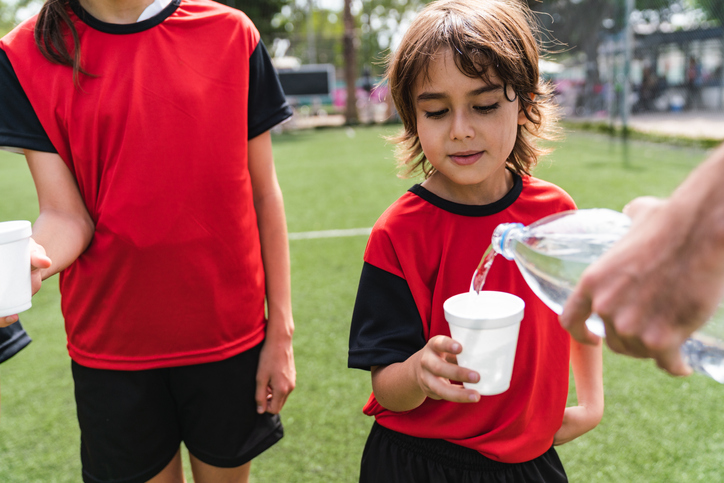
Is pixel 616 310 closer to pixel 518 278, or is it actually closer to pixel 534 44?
pixel 518 278

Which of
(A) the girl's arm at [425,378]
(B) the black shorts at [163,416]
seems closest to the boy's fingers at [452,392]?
(A) the girl's arm at [425,378]

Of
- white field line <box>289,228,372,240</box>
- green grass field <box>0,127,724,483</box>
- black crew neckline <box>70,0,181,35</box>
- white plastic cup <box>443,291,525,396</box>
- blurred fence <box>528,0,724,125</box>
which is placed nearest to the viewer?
white plastic cup <box>443,291,525,396</box>

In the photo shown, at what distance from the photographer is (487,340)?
1080 millimetres

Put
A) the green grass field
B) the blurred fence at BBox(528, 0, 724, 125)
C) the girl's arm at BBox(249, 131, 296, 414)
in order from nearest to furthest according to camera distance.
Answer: the girl's arm at BBox(249, 131, 296, 414) → the green grass field → the blurred fence at BBox(528, 0, 724, 125)

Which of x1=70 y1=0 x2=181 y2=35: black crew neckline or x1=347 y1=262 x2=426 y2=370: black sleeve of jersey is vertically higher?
x1=70 y1=0 x2=181 y2=35: black crew neckline

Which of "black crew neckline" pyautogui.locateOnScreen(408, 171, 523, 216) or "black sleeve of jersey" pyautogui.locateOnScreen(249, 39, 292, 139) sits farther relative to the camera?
"black sleeve of jersey" pyautogui.locateOnScreen(249, 39, 292, 139)

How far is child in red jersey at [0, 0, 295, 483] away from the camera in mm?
1624

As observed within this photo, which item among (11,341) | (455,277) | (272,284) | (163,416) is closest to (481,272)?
(455,277)

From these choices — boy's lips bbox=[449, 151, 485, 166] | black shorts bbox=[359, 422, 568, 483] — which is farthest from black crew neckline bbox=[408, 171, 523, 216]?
black shorts bbox=[359, 422, 568, 483]

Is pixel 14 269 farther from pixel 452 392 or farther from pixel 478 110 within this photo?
pixel 478 110

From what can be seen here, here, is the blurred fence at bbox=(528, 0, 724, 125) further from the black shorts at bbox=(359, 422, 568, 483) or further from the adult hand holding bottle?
the adult hand holding bottle

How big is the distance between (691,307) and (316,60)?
29.7m

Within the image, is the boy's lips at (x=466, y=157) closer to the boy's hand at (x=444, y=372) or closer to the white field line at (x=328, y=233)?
the boy's hand at (x=444, y=372)

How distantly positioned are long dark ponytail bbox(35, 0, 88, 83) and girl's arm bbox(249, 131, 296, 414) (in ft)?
1.84
